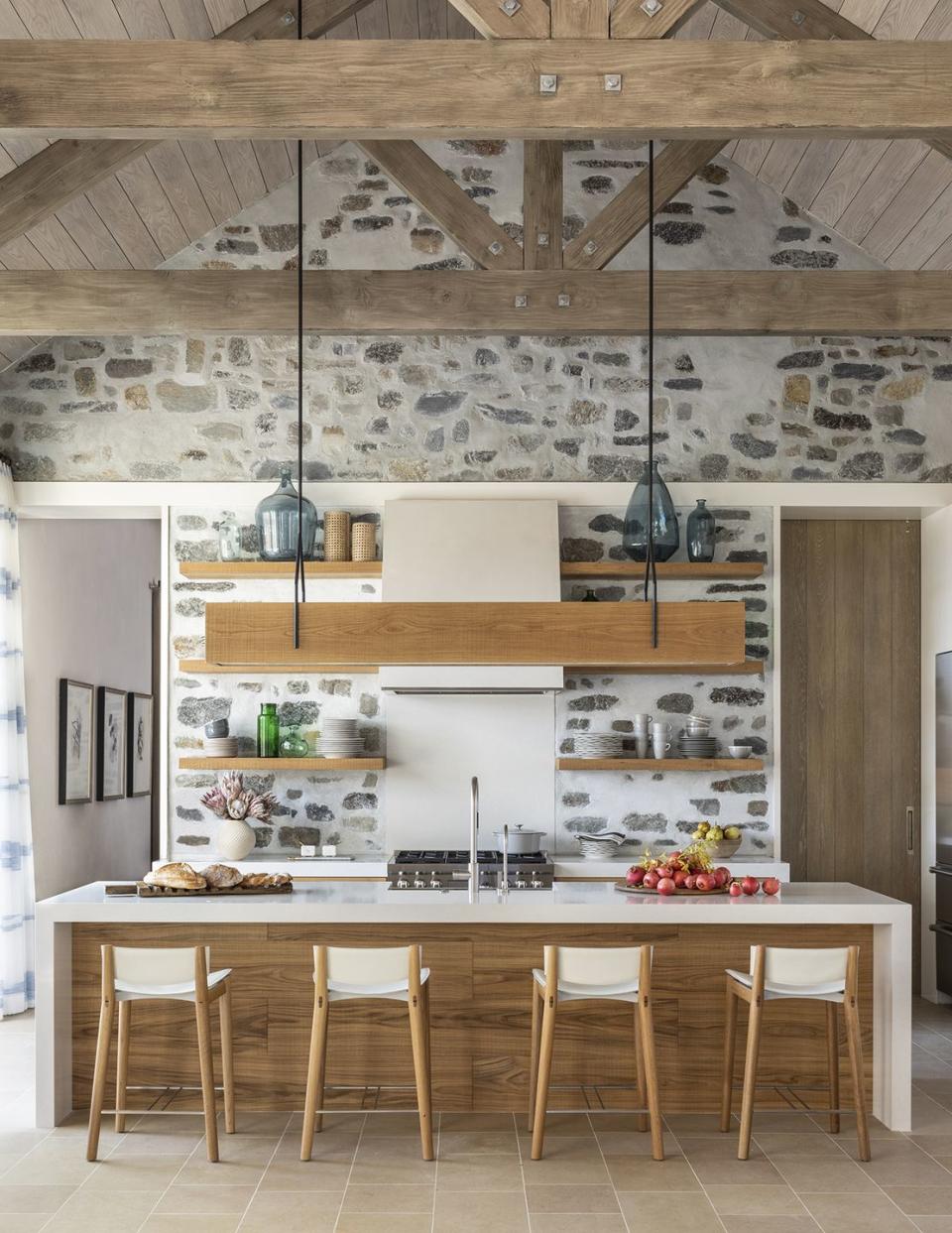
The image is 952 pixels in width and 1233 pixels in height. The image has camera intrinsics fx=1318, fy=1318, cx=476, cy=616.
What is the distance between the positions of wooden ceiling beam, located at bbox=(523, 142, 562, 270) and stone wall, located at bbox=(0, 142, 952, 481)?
907 millimetres

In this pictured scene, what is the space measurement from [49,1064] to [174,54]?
352 centimetres

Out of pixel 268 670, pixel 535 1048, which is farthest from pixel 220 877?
pixel 268 670

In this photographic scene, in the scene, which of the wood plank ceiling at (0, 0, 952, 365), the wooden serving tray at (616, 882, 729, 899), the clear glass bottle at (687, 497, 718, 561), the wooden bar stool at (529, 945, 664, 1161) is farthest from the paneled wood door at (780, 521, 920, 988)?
the wooden bar stool at (529, 945, 664, 1161)

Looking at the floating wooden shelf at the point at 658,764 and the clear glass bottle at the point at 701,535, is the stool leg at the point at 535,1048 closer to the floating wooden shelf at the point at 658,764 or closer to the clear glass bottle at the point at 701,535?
the floating wooden shelf at the point at 658,764

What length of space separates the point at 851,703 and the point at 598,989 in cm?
339

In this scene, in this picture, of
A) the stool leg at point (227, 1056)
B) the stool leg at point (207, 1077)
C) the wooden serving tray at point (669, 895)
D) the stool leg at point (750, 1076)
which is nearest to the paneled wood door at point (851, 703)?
the wooden serving tray at point (669, 895)

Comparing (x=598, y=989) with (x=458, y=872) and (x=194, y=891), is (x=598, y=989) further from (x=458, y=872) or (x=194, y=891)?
(x=458, y=872)

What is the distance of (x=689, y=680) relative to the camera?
278 inches

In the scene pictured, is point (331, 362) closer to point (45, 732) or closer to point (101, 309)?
point (101, 309)

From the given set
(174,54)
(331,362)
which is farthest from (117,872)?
(174,54)

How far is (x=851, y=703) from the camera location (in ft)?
24.2

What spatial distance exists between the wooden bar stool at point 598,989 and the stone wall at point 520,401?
3.21 meters

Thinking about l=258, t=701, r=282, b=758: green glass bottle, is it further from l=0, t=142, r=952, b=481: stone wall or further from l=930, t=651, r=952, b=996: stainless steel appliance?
l=930, t=651, r=952, b=996: stainless steel appliance

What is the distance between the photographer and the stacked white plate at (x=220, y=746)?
688cm
